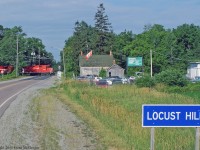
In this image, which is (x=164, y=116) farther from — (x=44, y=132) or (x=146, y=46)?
(x=146, y=46)

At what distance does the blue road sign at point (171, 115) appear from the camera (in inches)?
379

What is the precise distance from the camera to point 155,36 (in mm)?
123688

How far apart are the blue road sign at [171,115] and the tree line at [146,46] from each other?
316ft

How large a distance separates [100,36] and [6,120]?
350ft

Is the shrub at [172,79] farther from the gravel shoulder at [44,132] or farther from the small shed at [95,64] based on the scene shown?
the small shed at [95,64]

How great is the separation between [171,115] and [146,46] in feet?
333

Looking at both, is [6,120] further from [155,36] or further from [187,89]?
[155,36]

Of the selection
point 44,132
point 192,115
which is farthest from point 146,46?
point 192,115

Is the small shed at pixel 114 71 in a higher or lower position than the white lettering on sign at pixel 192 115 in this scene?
lower

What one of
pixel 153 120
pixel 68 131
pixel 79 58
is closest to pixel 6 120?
pixel 68 131

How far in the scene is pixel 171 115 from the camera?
9641 millimetres

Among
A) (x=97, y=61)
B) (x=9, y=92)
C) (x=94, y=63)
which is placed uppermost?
(x=97, y=61)

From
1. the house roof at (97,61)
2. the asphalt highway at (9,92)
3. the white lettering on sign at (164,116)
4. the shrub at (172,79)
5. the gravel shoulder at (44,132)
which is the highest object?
the house roof at (97,61)

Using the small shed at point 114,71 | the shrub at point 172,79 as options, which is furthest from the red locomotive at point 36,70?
the shrub at point 172,79
